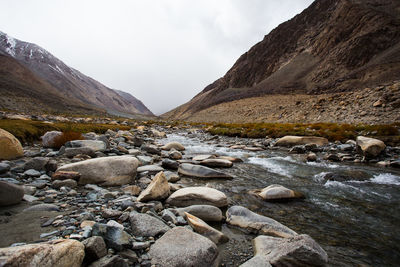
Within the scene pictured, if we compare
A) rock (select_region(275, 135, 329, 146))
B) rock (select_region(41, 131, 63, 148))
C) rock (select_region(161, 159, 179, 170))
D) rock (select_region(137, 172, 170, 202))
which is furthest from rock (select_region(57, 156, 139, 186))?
rock (select_region(275, 135, 329, 146))

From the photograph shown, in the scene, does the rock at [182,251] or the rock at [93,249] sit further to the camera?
the rock at [182,251]

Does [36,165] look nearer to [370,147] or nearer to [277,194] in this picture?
[277,194]

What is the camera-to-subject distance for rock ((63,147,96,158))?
6.11 metres

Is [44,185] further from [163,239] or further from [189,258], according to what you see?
[189,258]

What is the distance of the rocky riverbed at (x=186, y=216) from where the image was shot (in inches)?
83.0

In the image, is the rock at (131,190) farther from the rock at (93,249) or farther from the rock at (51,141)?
the rock at (51,141)

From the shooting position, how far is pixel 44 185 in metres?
3.75

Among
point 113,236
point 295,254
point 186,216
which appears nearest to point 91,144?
point 186,216

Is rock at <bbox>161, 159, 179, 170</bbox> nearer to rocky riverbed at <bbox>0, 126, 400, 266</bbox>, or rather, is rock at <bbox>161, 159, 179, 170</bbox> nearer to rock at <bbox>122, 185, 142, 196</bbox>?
rocky riverbed at <bbox>0, 126, 400, 266</bbox>

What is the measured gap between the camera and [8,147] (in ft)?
16.6

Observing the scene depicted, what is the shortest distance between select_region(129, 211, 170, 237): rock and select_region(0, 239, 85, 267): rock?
79cm

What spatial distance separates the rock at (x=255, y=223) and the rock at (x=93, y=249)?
2209mm

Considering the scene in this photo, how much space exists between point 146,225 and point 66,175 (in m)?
2.68

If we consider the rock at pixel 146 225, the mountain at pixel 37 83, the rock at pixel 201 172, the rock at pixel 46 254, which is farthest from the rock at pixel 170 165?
the mountain at pixel 37 83
